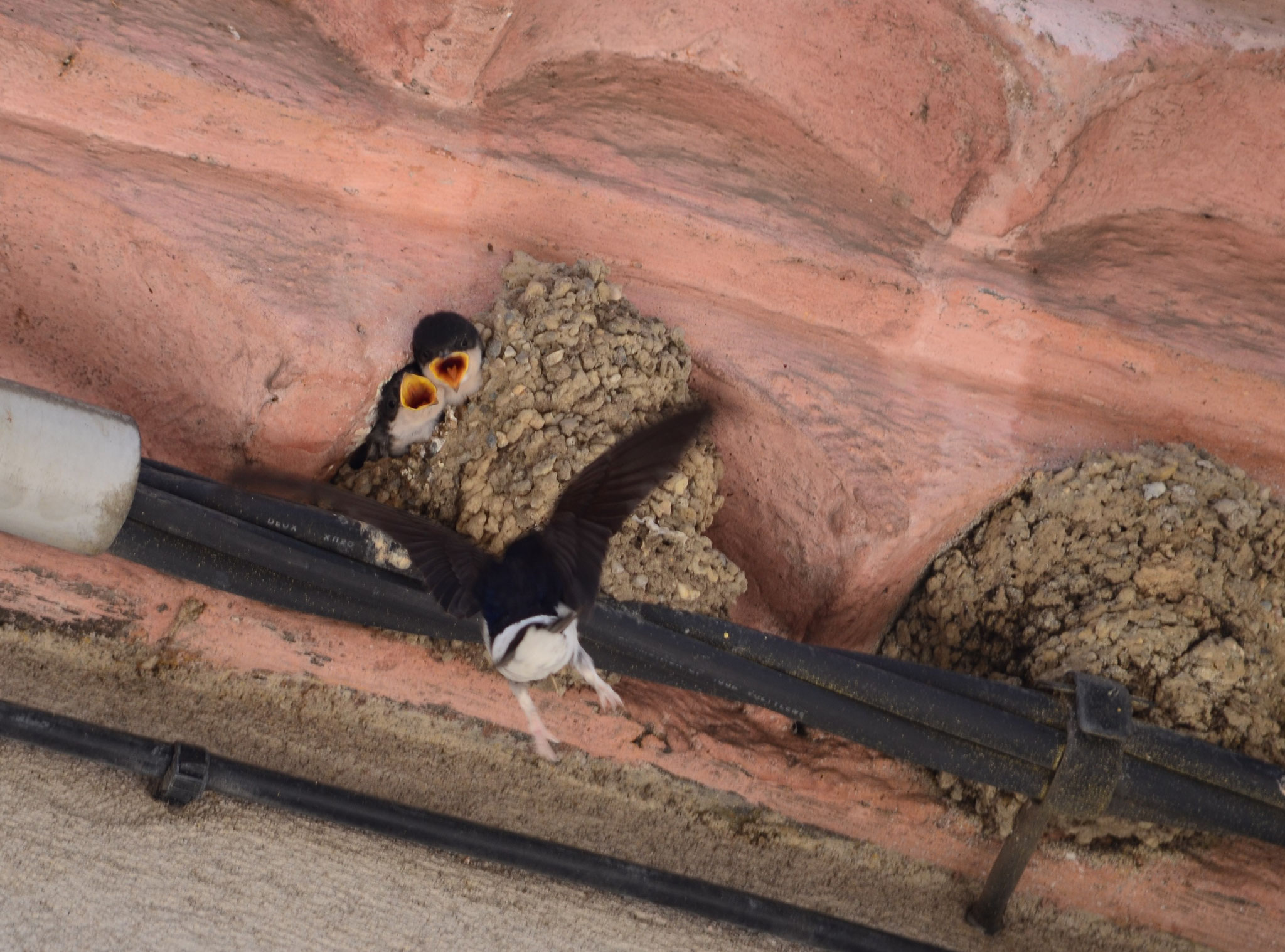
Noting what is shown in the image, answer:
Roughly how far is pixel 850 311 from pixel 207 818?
3.46ft

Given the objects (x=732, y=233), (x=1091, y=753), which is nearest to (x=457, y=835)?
(x=1091, y=753)

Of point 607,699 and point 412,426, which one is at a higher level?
point 412,426

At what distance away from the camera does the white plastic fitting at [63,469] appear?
1.23m

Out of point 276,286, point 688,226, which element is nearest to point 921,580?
point 688,226

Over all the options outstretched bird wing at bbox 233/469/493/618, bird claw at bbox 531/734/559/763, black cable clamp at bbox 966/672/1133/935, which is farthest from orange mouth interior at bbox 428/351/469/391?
black cable clamp at bbox 966/672/1133/935

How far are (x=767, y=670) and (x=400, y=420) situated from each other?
682 mm

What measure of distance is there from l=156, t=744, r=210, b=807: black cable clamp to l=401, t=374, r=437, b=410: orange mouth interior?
0.58 meters

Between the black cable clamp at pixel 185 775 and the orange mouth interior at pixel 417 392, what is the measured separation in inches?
22.8

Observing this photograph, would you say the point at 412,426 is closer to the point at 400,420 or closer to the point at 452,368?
the point at 400,420

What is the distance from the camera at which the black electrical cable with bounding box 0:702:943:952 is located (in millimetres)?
1310

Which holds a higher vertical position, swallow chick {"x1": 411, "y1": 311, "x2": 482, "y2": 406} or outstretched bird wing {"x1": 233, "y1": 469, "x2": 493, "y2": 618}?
swallow chick {"x1": 411, "y1": 311, "x2": 482, "y2": 406}

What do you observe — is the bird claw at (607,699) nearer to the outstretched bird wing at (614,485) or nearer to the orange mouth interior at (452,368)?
the outstretched bird wing at (614,485)

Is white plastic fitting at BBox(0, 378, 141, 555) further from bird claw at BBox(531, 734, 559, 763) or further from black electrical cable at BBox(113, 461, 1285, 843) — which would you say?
bird claw at BBox(531, 734, 559, 763)

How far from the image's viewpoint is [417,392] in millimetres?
1723
